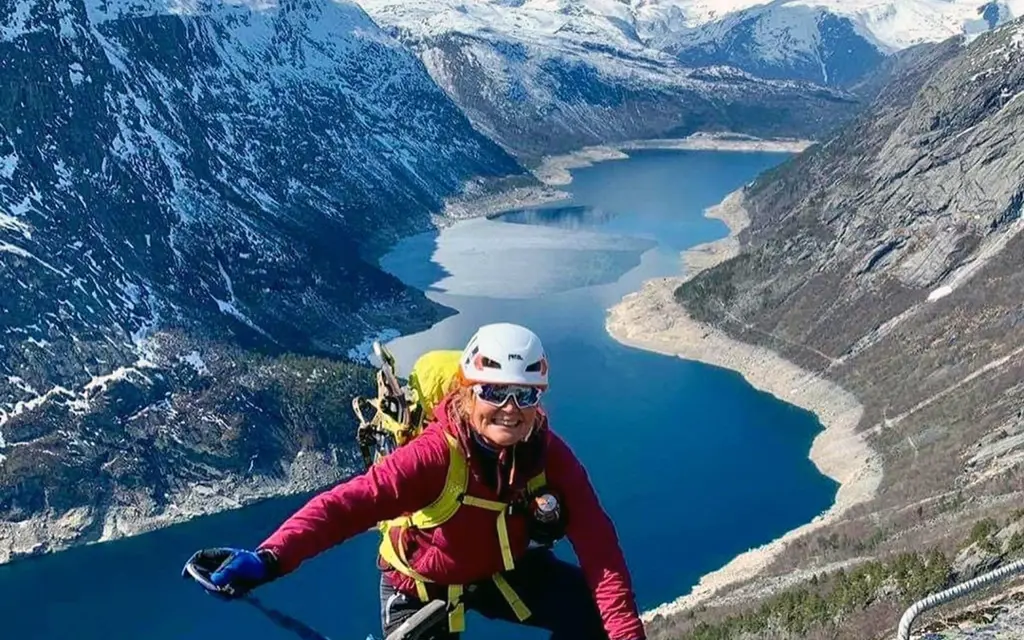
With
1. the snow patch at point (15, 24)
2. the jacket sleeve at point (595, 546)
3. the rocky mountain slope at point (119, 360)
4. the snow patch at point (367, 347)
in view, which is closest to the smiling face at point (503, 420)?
the jacket sleeve at point (595, 546)

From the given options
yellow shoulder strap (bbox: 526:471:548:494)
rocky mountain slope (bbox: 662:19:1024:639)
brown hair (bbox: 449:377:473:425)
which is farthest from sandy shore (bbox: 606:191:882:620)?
brown hair (bbox: 449:377:473:425)

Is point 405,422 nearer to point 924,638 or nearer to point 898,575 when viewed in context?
point 924,638

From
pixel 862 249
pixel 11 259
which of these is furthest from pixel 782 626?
pixel 862 249

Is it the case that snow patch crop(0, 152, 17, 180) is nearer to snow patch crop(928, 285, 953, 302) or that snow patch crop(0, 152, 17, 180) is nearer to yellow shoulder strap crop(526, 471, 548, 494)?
snow patch crop(928, 285, 953, 302)

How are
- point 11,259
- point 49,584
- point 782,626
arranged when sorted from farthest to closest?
point 11,259 → point 49,584 → point 782,626

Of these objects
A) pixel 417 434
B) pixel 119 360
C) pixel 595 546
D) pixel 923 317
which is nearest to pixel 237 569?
pixel 417 434
